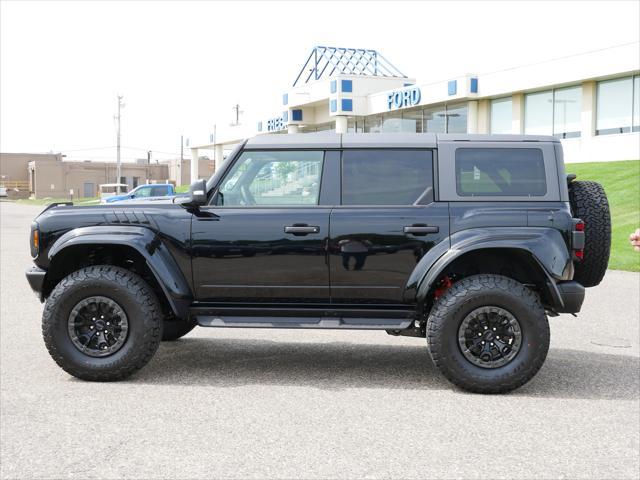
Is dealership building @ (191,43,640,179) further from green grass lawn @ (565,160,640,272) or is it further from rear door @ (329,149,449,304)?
rear door @ (329,149,449,304)

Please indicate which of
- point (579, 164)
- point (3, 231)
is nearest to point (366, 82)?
point (579, 164)

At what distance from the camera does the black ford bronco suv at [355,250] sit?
20.6ft

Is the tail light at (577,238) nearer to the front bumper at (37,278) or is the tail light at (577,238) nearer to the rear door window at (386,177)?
the rear door window at (386,177)

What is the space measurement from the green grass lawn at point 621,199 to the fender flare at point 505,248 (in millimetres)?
10328

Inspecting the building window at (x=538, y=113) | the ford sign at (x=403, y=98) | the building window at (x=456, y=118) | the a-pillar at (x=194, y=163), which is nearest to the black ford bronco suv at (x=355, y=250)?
the building window at (x=538, y=113)

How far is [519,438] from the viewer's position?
5.05m

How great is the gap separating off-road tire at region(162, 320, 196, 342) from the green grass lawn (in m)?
10.6

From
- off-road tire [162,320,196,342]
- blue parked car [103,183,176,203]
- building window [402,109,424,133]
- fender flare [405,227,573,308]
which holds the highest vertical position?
building window [402,109,424,133]

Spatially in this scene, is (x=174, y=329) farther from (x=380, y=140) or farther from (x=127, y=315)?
(x=380, y=140)

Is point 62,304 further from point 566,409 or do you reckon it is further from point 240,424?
point 566,409

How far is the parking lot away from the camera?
4.52 m

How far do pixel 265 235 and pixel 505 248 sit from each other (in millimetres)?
1922

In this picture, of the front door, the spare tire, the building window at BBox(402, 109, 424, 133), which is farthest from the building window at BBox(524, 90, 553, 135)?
the front door

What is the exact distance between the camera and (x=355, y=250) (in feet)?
21.2
